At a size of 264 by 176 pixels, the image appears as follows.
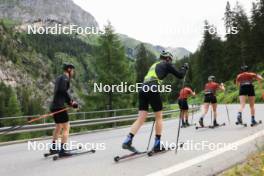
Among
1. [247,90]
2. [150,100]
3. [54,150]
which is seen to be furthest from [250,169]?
[247,90]

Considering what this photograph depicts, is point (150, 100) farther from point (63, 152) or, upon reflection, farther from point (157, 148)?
point (63, 152)

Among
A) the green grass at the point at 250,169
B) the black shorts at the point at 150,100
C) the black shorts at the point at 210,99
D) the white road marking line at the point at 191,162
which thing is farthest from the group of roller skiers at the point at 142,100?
the black shorts at the point at 210,99

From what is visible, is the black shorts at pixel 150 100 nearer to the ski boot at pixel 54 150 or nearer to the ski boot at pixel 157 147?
the ski boot at pixel 157 147

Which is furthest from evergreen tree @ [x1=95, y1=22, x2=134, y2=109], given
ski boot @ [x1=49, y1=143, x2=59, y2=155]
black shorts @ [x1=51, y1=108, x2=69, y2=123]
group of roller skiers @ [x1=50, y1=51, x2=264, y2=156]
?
black shorts @ [x1=51, y1=108, x2=69, y2=123]

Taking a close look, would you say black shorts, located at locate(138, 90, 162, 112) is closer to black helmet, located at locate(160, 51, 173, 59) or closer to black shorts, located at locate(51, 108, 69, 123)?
black helmet, located at locate(160, 51, 173, 59)

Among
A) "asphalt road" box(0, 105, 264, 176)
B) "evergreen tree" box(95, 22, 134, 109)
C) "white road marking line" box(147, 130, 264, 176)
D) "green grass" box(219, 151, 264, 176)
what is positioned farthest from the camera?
"evergreen tree" box(95, 22, 134, 109)

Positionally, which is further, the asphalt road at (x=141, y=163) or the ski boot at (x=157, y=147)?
the ski boot at (x=157, y=147)

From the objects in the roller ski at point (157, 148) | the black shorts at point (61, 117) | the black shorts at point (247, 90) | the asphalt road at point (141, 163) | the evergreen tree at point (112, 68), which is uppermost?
the evergreen tree at point (112, 68)

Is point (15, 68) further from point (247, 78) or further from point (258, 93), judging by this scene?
point (247, 78)

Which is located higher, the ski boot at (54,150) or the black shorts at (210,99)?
the black shorts at (210,99)

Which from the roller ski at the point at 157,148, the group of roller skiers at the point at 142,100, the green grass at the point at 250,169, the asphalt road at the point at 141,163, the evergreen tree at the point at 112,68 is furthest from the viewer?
the evergreen tree at the point at 112,68

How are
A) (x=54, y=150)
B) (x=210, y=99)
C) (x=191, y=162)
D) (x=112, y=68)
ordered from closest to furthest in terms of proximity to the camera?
(x=191, y=162)
(x=54, y=150)
(x=210, y=99)
(x=112, y=68)

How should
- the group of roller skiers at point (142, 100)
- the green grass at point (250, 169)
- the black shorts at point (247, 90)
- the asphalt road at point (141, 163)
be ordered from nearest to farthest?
the green grass at point (250, 169) → the asphalt road at point (141, 163) → the group of roller skiers at point (142, 100) → the black shorts at point (247, 90)

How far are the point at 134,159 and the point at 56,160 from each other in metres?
1.94
